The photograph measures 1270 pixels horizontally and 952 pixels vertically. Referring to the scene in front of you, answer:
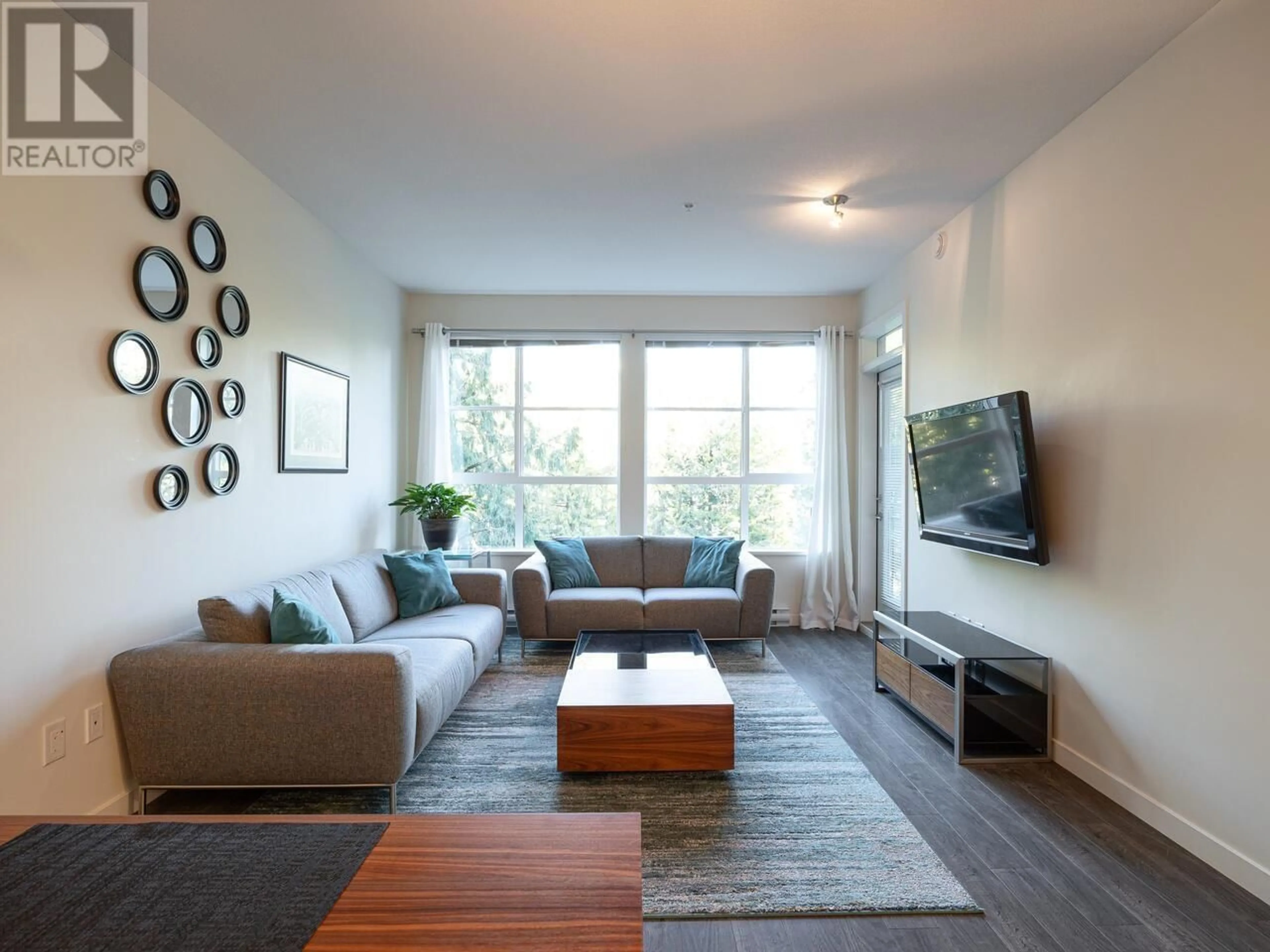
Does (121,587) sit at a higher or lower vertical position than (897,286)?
lower

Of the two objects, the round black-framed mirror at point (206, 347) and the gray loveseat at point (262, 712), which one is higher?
the round black-framed mirror at point (206, 347)

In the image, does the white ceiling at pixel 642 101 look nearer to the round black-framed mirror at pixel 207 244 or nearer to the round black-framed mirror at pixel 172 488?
the round black-framed mirror at pixel 207 244

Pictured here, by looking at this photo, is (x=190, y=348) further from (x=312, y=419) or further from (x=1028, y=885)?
(x=1028, y=885)

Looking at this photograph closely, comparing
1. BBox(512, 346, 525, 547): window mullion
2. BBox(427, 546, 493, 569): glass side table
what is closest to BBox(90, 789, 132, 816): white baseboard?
BBox(427, 546, 493, 569): glass side table

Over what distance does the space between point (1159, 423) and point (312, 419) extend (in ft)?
13.2

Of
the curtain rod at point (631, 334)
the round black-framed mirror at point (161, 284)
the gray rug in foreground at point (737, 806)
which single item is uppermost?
the curtain rod at point (631, 334)

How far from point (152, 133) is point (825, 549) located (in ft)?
15.9

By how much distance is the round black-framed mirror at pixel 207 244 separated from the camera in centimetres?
277

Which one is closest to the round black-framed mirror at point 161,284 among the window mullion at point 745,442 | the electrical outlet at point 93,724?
the electrical outlet at point 93,724

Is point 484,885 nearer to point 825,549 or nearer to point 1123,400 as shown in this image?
point 1123,400

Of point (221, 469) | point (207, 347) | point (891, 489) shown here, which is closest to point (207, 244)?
point (207, 347)

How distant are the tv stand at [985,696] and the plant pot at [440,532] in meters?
3.20

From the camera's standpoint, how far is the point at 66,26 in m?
2.18

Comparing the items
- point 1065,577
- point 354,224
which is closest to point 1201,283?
point 1065,577
